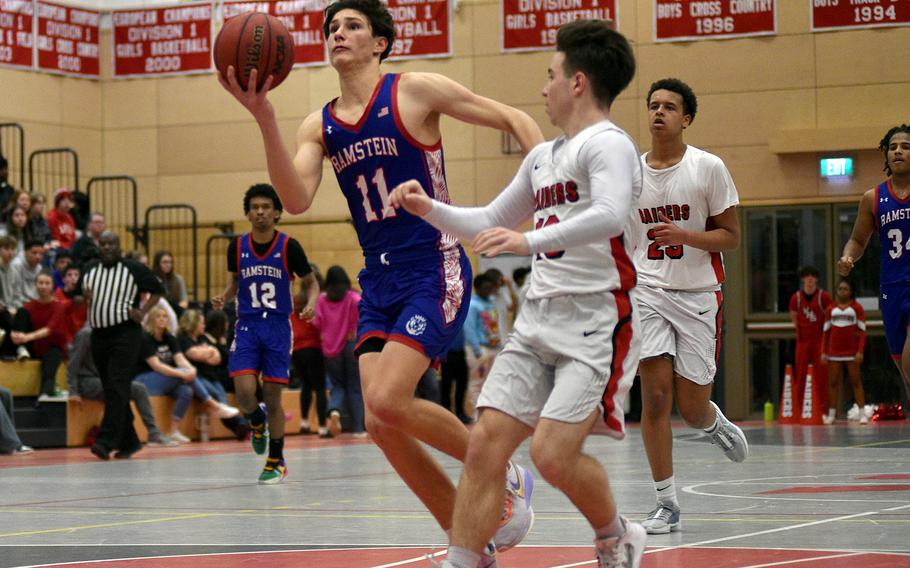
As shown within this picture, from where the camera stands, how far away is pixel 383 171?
602cm

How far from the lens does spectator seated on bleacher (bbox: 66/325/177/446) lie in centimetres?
1645

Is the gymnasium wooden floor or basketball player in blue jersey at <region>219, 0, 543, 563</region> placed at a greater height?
basketball player in blue jersey at <region>219, 0, 543, 563</region>

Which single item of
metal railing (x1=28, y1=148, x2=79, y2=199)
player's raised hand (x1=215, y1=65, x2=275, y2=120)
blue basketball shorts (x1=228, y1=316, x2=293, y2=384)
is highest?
metal railing (x1=28, y1=148, x2=79, y2=199)

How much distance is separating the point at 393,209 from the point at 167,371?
11.8m

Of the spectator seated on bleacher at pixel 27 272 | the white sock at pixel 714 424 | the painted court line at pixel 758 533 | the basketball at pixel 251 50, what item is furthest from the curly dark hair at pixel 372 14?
the spectator seated on bleacher at pixel 27 272

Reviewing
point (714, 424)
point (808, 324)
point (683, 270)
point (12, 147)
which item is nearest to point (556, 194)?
point (683, 270)

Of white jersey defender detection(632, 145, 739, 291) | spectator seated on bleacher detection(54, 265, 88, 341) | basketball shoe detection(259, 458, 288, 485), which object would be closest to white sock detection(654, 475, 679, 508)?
white jersey defender detection(632, 145, 739, 291)

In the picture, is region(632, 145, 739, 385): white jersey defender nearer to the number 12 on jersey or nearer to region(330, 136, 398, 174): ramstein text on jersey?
region(330, 136, 398, 174): ramstein text on jersey

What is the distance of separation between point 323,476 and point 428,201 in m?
A: 6.72

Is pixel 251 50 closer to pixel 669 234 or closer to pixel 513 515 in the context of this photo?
pixel 513 515

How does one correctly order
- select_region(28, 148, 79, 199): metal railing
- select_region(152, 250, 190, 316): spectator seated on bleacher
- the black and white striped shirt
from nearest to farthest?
the black and white striped shirt
select_region(152, 250, 190, 316): spectator seated on bleacher
select_region(28, 148, 79, 199): metal railing

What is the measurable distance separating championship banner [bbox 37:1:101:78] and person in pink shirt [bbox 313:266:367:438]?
8494 millimetres

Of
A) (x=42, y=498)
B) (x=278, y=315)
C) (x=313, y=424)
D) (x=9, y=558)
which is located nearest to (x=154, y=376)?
(x=313, y=424)

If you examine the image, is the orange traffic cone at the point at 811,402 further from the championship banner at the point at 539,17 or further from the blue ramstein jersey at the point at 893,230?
the blue ramstein jersey at the point at 893,230
